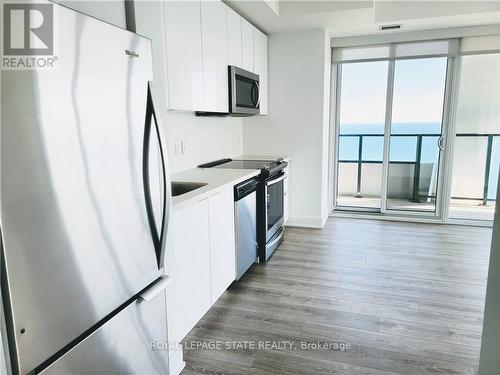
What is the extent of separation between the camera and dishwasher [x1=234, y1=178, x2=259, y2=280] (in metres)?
2.83

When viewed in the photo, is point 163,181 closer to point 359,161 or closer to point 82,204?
point 82,204

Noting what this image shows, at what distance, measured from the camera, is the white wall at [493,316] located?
4.14 ft

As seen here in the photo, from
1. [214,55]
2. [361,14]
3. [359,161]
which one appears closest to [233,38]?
[214,55]

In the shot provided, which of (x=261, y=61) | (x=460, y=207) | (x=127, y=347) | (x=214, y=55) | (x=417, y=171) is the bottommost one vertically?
(x=460, y=207)

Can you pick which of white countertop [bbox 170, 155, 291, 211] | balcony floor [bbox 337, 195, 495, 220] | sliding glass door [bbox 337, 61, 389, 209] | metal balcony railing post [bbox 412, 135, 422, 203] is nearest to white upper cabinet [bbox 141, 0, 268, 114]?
white countertop [bbox 170, 155, 291, 211]

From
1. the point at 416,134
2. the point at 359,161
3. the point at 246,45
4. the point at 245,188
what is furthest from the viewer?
the point at 359,161

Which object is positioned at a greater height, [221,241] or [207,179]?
[207,179]

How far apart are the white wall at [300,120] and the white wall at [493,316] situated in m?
3.28

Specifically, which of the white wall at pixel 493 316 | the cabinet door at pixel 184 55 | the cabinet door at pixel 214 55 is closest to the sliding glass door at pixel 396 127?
the cabinet door at pixel 214 55

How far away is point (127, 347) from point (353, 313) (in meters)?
1.72

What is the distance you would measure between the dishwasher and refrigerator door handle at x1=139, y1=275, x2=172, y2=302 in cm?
117

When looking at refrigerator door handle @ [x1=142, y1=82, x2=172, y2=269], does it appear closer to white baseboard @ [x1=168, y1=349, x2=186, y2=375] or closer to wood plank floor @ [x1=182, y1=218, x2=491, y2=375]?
white baseboard @ [x1=168, y1=349, x2=186, y2=375]

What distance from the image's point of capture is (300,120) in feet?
14.9

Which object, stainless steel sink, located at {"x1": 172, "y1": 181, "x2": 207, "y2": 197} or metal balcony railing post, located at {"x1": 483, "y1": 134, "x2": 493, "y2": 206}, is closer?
stainless steel sink, located at {"x1": 172, "y1": 181, "x2": 207, "y2": 197}
